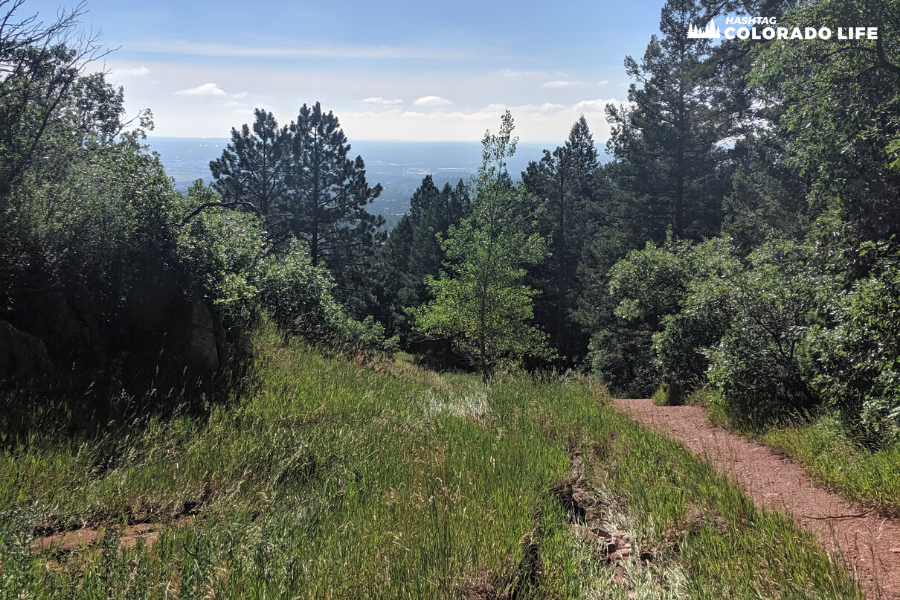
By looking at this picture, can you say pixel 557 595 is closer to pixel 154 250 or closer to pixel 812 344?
pixel 812 344

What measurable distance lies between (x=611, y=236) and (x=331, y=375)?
25730mm

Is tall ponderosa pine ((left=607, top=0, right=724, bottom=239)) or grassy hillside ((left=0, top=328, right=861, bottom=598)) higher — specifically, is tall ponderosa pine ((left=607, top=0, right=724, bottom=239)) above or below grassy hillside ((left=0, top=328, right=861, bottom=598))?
above

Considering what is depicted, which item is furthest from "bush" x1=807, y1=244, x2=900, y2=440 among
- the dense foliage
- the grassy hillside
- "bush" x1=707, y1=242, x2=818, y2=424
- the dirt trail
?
the grassy hillside

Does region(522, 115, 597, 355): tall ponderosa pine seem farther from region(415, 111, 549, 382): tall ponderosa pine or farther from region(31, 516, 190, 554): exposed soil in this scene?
region(31, 516, 190, 554): exposed soil

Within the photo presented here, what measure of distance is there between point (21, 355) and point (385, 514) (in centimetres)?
449

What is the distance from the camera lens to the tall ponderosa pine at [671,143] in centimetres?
2333

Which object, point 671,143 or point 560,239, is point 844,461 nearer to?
point 671,143

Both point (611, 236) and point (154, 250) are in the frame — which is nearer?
point (154, 250)

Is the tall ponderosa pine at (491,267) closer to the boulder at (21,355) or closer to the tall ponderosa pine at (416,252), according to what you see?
the tall ponderosa pine at (416,252)

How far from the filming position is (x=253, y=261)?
10719mm

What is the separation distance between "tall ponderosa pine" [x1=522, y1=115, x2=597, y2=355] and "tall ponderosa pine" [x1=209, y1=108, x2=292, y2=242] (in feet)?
58.9

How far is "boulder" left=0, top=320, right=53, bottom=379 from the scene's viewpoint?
482 centimetres

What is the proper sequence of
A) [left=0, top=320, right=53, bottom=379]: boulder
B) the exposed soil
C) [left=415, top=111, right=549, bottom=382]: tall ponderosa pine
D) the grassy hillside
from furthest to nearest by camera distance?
[left=415, top=111, right=549, bottom=382]: tall ponderosa pine, [left=0, top=320, right=53, bottom=379]: boulder, the exposed soil, the grassy hillside

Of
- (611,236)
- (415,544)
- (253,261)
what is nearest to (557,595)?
(415,544)
